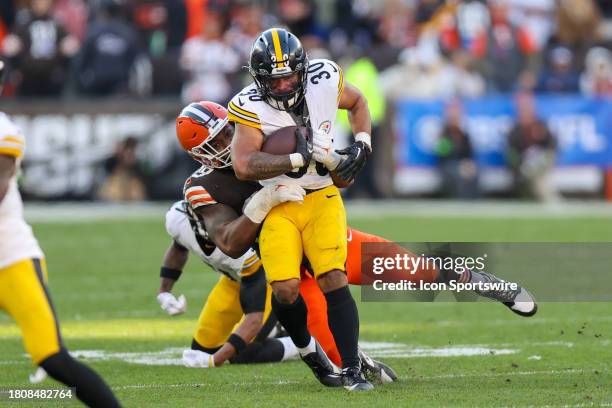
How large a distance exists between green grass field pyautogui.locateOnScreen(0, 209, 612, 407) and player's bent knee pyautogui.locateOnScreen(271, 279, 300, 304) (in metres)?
0.42

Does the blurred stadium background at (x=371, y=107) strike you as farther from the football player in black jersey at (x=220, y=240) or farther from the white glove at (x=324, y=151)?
the white glove at (x=324, y=151)

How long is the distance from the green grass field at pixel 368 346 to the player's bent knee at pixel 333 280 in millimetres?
465

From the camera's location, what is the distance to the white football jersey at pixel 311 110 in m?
6.24

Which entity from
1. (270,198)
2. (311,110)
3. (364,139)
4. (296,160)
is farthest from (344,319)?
(311,110)

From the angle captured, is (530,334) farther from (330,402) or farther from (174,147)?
(174,147)

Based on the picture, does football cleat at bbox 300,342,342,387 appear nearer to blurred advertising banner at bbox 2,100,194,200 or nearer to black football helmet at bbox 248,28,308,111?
black football helmet at bbox 248,28,308,111

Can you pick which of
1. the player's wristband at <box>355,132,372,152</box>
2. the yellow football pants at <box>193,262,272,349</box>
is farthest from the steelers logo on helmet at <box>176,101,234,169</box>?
the yellow football pants at <box>193,262,272,349</box>

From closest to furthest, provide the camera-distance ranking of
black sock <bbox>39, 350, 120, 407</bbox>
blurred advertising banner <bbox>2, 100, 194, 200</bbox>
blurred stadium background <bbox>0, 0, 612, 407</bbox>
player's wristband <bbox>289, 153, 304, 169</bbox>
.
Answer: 1. black sock <bbox>39, 350, 120, 407</bbox>
2. player's wristband <bbox>289, 153, 304, 169</bbox>
3. blurred stadium background <bbox>0, 0, 612, 407</bbox>
4. blurred advertising banner <bbox>2, 100, 194, 200</bbox>

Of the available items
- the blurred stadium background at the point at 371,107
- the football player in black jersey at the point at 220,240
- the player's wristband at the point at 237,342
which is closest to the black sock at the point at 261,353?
the football player in black jersey at the point at 220,240

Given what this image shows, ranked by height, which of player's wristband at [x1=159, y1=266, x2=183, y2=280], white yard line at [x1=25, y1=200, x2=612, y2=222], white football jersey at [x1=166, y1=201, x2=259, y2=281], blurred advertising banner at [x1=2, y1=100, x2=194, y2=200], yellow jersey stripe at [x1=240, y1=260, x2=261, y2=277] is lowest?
white yard line at [x1=25, y1=200, x2=612, y2=222]

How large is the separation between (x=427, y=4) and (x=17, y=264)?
45.2 feet

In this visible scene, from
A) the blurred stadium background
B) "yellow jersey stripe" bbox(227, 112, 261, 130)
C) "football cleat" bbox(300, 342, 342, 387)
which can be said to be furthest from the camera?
the blurred stadium background

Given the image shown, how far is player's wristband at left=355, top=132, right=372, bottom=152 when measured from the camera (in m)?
6.38

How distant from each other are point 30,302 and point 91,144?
11114mm
